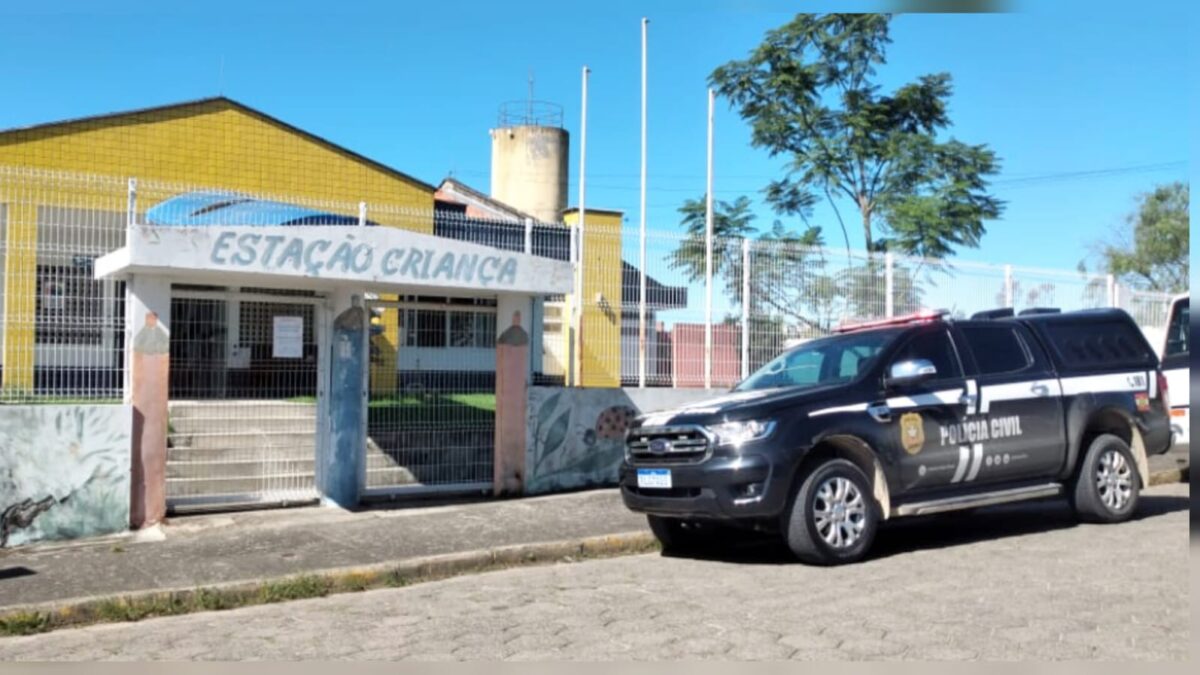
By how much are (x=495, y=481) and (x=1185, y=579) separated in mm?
7135

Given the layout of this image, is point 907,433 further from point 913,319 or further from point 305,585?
point 305,585

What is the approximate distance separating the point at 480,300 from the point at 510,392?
3.81 ft

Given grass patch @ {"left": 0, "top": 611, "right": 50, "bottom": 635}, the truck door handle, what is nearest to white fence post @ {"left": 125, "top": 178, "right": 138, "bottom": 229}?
grass patch @ {"left": 0, "top": 611, "right": 50, "bottom": 635}

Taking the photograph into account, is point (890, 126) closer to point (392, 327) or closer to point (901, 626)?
point (392, 327)

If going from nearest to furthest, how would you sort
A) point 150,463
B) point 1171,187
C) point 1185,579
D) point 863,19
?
point 1185,579
point 150,463
point 863,19
point 1171,187

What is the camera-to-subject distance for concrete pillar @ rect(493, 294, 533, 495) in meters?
11.5

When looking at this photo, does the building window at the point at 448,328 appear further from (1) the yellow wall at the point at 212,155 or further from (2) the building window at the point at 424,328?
(1) the yellow wall at the point at 212,155

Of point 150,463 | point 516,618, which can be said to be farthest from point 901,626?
point 150,463

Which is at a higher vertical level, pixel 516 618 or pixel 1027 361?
pixel 1027 361

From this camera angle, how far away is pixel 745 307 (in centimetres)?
1305

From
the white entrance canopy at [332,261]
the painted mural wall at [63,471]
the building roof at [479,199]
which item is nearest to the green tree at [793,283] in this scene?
the white entrance canopy at [332,261]

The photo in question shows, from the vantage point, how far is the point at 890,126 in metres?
20.0

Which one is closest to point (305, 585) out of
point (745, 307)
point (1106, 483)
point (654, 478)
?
point (654, 478)

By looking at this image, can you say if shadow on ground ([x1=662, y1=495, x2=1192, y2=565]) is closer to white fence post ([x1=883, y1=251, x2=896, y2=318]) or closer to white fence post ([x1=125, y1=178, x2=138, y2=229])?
white fence post ([x1=883, y1=251, x2=896, y2=318])
